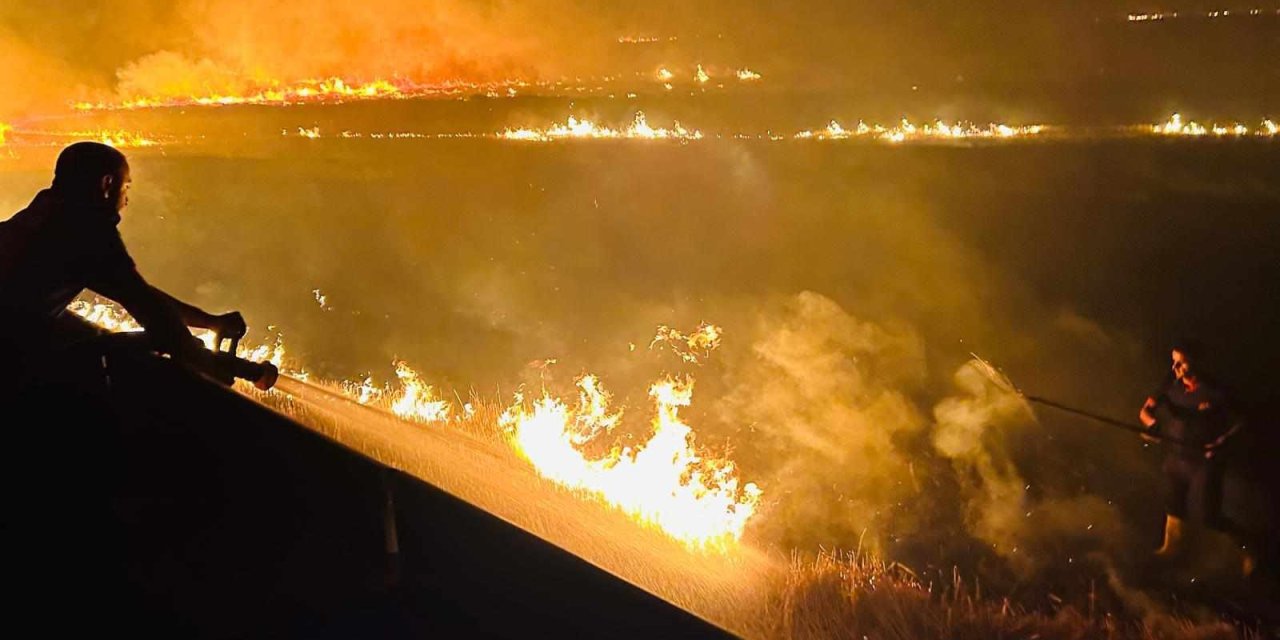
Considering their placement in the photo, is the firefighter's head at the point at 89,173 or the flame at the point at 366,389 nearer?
the firefighter's head at the point at 89,173

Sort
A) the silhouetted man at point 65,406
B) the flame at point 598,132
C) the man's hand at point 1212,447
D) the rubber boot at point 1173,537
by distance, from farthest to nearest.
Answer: the flame at point 598,132, the rubber boot at point 1173,537, the man's hand at point 1212,447, the silhouetted man at point 65,406

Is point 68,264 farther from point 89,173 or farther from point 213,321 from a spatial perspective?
point 213,321

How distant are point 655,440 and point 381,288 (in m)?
5.39

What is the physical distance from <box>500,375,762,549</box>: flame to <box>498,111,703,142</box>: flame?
4.14 m

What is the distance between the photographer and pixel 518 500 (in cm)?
477

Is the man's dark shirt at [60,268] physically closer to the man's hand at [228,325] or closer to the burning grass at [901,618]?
the man's hand at [228,325]

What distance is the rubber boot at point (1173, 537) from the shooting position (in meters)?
6.82

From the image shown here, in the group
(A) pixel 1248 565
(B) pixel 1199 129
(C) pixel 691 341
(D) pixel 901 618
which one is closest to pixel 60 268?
(D) pixel 901 618

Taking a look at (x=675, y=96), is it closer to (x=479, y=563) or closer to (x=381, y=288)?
(x=381, y=288)

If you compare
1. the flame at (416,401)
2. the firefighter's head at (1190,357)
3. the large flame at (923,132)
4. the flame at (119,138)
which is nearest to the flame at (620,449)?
the flame at (416,401)

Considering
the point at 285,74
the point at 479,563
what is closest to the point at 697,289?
the point at 285,74

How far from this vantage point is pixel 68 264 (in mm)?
2598

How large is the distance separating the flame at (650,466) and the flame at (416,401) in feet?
2.66

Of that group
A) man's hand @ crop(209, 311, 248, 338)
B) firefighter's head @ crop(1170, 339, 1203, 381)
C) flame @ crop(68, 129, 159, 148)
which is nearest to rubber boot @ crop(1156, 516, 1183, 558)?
firefighter's head @ crop(1170, 339, 1203, 381)
